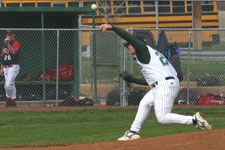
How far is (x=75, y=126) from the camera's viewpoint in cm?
1230

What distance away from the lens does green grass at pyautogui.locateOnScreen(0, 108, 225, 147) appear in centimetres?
1030

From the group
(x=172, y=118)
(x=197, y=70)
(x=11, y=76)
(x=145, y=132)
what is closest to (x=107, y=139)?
(x=145, y=132)

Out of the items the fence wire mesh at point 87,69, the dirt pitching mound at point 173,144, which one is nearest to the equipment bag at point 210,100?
the fence wire mesh at point 87,69

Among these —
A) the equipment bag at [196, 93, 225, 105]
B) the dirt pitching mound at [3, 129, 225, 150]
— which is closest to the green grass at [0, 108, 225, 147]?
the equipment bag at [196, 93, 225, 105]

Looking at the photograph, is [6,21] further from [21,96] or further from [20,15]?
[21,96]

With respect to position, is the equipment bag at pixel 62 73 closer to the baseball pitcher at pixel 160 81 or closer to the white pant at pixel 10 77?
Result: the white pant at pixel 10 77

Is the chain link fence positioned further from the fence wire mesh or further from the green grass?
the green grass

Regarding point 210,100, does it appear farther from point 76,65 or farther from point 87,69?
point 87,69

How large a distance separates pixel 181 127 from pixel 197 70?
8248 mm

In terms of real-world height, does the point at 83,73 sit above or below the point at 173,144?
above

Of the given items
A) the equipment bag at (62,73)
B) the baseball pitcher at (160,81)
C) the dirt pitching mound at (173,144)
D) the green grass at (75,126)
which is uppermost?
the baseball pitcher at (160,81)

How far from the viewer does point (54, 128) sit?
11961 mm

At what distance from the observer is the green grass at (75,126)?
10305 mm

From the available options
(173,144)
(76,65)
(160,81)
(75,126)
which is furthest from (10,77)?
(173,144)
